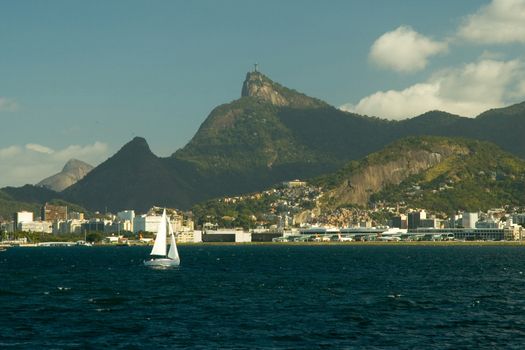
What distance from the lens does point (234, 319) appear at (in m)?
92.7

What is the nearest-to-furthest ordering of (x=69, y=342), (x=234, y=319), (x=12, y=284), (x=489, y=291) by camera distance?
(x=69, y=342) < (x=234, y=319) < (x=489, y=291) < (x=12, y=284)

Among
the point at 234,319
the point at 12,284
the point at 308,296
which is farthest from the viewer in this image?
the point at 12,284

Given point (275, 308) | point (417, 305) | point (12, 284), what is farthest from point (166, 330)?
point (12, 284)

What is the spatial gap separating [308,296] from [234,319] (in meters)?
27.6

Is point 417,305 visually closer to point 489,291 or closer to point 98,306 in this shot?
point 489,291

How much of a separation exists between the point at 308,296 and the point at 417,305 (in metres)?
17.9

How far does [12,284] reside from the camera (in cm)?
14675

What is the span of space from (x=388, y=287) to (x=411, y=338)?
2211 inches

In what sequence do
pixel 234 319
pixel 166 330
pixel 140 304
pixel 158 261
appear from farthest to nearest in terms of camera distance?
pixel 158 261, pixel 140 304, pixel 234 319, pixel 166 330

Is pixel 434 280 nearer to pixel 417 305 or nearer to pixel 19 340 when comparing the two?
pixel 417 305

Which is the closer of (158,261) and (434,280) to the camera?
(434,280)

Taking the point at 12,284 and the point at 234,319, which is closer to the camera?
the point at 234,319

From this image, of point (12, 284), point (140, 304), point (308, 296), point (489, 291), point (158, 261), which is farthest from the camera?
point (158, 261)

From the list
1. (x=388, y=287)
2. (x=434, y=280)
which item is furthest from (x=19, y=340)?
(x=434, y=280)
